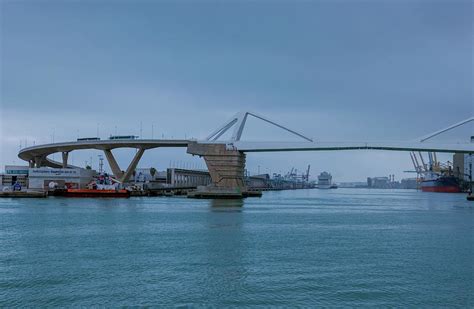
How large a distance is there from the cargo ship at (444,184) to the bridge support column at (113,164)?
9195 centimetres

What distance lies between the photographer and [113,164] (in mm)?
83062

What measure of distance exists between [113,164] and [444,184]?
313 ft

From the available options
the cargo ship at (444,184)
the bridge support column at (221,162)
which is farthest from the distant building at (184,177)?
the cargo ship at (444,184)

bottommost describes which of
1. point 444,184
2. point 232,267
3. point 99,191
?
point 232,267

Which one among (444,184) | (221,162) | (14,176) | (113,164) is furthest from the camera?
(444,184)

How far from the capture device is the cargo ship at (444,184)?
5300 inches

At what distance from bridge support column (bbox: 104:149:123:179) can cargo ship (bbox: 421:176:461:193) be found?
3620 inches

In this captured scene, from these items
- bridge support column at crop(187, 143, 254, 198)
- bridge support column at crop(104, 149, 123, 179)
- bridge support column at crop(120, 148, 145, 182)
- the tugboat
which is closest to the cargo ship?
bridge support column at crop(187, 143, 254, 198)

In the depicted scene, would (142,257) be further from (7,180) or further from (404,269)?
(7,180)

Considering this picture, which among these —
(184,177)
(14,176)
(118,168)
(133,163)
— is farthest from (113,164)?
(184,177)

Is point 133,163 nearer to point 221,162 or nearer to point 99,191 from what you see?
point 99,191

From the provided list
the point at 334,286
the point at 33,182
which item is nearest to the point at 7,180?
the point at 33,182

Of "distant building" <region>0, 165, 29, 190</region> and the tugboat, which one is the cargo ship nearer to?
the tugboat

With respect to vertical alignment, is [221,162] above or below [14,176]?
above
